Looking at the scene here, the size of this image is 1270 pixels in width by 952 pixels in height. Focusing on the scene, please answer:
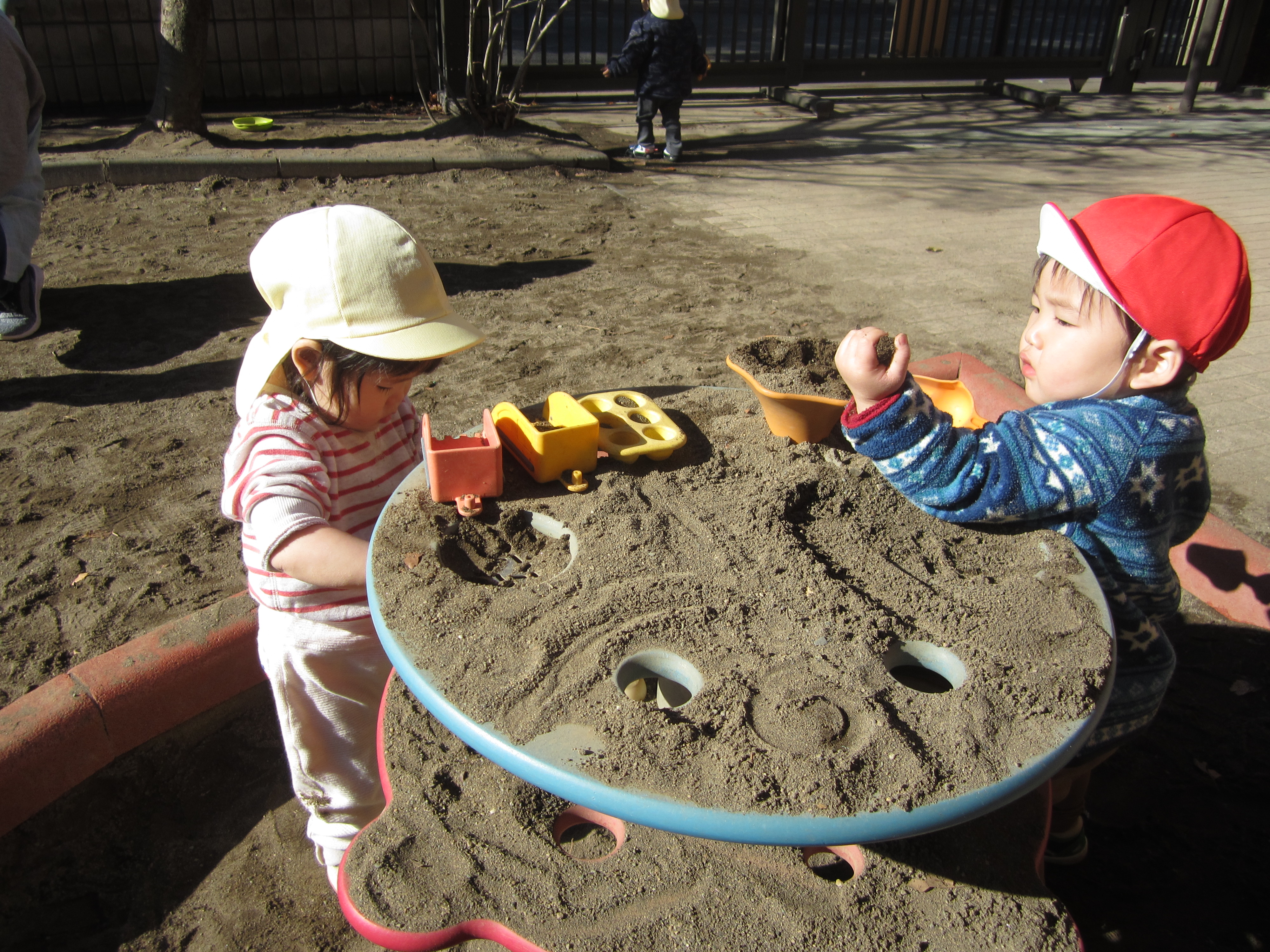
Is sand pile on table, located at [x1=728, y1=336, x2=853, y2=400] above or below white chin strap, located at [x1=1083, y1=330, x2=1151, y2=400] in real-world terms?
below

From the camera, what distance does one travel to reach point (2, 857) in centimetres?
199

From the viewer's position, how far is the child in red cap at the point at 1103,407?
141 cm

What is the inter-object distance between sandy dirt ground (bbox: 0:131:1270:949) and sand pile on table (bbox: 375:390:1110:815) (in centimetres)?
95

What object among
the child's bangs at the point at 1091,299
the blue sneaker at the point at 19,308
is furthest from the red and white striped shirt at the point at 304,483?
the blue sneaker at the point at 19,308

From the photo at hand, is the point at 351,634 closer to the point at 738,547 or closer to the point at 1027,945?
the point at 738,547

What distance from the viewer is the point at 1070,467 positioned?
1.49m

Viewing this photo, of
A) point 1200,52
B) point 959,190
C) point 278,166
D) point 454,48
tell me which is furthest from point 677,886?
point 1200,52

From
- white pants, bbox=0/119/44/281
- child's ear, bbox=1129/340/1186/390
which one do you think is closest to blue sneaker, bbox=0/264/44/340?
white pants, bbox=0/119/44/281

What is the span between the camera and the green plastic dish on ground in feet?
24.4

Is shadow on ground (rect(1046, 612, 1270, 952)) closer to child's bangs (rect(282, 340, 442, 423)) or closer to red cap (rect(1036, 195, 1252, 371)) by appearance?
red cap (rect(1036, 195, 1252, 371))

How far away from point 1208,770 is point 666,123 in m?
7.05

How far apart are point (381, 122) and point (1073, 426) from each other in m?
8.09

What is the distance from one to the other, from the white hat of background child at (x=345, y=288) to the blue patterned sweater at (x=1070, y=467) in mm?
746

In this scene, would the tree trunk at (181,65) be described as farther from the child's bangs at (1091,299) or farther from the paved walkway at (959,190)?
the child's bangs at (1091,299)
